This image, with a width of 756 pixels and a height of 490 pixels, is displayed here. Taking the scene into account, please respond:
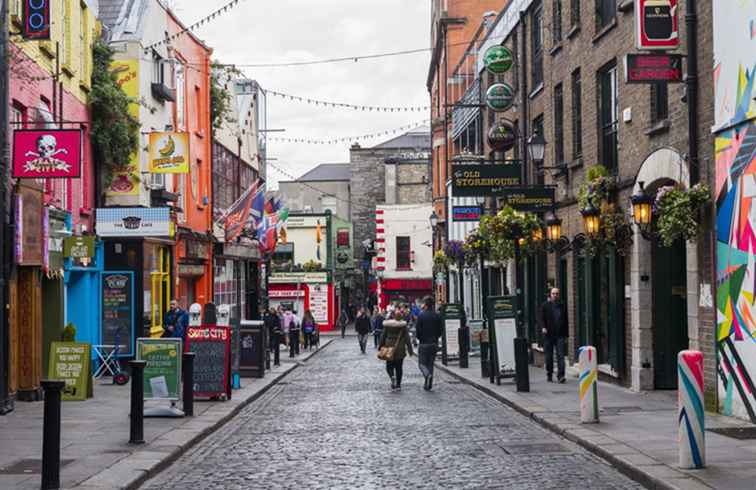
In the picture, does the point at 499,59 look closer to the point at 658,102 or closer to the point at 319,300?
the point at 658,102

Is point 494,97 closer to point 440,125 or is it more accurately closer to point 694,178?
point 694,178

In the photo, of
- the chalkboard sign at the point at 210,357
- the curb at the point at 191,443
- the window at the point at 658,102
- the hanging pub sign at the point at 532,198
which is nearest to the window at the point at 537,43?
the hanging pub sign at the point at 532,198

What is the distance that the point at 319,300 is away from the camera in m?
68.4

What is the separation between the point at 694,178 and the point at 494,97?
48.2ft

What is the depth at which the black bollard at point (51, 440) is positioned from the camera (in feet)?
31.6

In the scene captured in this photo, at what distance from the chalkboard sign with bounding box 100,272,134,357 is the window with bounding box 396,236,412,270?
167 ft

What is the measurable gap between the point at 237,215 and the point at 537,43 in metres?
10.7

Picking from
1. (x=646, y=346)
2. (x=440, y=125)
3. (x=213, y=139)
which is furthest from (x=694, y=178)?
(x=440, y=125)

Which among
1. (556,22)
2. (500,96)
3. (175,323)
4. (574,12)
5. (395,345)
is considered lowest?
(395,345)

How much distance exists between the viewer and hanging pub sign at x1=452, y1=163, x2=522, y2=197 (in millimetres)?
25797

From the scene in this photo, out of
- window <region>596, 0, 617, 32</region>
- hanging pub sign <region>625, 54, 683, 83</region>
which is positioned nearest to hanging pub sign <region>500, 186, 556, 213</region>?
window <region>596, 0, 617, 32</region>

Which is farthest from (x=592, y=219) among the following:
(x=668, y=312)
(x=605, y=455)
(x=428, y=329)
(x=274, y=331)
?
(x=274, y=331)

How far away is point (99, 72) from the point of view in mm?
Answer: 24531

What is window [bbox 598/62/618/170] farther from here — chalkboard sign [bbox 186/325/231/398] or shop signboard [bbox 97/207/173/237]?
shop signboard [bbox 97/207/173/237]
